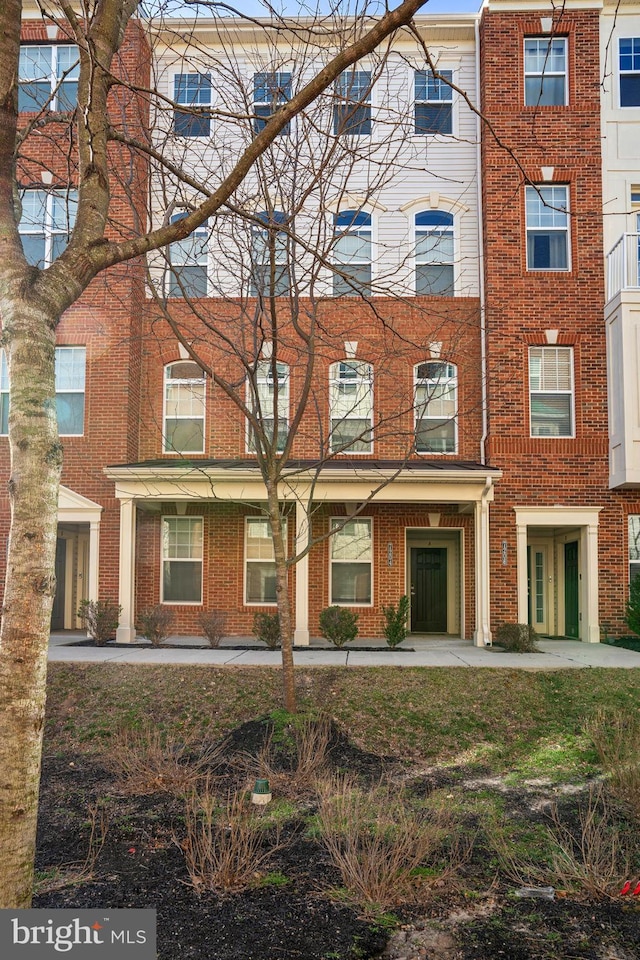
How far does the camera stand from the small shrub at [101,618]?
1316 centimetres

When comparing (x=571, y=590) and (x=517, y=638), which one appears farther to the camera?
(x=571, y=590)

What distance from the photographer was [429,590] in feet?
54.1

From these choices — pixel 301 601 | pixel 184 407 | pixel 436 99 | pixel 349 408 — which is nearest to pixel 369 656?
pixel 301 601

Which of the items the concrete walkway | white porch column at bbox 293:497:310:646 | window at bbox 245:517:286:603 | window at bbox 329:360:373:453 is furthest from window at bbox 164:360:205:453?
the concrete walkway

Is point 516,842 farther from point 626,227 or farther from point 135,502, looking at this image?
point 626,227

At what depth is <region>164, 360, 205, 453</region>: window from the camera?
1570cm

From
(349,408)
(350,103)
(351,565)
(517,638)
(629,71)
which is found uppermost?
(629,71)

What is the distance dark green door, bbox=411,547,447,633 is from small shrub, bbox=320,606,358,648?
3650 mm

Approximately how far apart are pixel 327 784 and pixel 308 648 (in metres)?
7.44

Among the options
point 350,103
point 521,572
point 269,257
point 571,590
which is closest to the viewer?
point 350,103

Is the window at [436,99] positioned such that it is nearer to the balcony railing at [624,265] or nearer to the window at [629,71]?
the window at [629,71]

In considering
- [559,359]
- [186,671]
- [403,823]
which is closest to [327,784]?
[403,823]

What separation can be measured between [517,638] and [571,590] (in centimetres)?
365

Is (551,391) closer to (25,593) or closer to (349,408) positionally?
(349,408)
